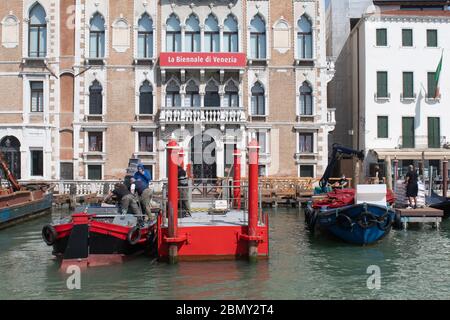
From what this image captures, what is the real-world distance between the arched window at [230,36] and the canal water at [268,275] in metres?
13.3

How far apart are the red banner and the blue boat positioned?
12319mm

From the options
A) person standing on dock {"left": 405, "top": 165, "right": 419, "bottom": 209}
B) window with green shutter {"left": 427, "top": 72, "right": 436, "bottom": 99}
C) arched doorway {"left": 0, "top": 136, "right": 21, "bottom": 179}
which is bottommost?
person standing on dock {"left": 405, "top": 165, "right": 419, "bottom": 209}

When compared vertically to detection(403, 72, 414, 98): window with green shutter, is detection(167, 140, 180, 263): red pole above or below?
below

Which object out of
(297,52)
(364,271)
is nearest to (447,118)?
(297,52)

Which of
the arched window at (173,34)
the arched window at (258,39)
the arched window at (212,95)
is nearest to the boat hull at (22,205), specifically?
the arched window at (212,95)

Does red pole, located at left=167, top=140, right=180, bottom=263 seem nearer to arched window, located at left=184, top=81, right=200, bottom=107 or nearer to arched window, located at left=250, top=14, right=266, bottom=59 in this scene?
arched window, located at left=184, top=81, right=200, bottom=107

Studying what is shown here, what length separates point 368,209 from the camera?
43.1 feet

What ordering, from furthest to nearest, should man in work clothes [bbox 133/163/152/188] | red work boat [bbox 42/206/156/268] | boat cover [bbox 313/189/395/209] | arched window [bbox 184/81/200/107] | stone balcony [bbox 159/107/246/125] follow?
arched window [bbox 184/81/200/107]
stone balcony [bbox 159/107/246/125]
boat cover [bbox 313/189/395/209]
man in work clothes [bbox 133/163/152/188]
red work boat [bbox 42/206/156/268]

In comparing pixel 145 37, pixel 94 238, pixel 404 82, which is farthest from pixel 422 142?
pixel 94 238

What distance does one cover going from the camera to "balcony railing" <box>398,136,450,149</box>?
2575 centimetres

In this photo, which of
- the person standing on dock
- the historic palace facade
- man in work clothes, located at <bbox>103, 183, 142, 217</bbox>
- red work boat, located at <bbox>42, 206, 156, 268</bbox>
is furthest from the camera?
the historic palace facade

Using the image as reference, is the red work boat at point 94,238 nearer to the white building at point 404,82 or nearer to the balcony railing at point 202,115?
the balcony railing at point 202,115

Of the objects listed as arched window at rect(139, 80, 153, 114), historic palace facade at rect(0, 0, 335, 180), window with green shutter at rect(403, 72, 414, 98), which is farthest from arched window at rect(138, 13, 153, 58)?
window with green shutter at rect(403, 72, 414, 98)

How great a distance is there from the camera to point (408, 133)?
25.9 m
